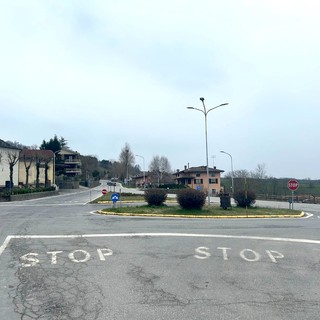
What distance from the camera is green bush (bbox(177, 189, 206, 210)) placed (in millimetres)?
21375

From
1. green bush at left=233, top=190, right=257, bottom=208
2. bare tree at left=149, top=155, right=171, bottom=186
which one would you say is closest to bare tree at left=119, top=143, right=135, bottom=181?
bare tree at left=149, top=155, right=171, bottom=186

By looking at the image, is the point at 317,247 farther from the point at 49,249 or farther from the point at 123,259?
the point at 49,249

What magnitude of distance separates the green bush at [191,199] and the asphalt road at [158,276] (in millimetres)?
9257

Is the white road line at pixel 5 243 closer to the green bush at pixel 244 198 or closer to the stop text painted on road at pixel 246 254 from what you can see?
the stop text painted on road at pixel 246 254

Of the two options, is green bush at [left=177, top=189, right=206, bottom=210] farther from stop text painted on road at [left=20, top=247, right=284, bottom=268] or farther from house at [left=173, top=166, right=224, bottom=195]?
house at [left=173, top=166, right=224, bottom=195]

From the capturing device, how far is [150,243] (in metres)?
10.6

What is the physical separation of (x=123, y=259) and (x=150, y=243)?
2188 millimetres

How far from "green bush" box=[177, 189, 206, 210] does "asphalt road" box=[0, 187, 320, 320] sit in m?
9.26

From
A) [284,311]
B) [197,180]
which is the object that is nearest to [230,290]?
[284,311]

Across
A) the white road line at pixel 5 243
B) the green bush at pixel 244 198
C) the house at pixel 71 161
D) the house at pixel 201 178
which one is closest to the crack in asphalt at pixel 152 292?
the white road line at pixel 5 243

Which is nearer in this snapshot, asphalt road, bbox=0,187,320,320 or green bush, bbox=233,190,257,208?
asphalt road, bbox=0,187,320,320

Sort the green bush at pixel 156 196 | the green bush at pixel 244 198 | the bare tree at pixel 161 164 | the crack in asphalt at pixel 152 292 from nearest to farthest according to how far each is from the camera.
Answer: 1. the crack in asphalt at pixel 152 292
2. the green bush at pixel 156 196
3. the green bush at pixel 244 198
4. the bare tree at pixel 161 164

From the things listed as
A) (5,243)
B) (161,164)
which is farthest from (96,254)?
(161,164)

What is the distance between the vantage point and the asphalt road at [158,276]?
5306 millimetres
